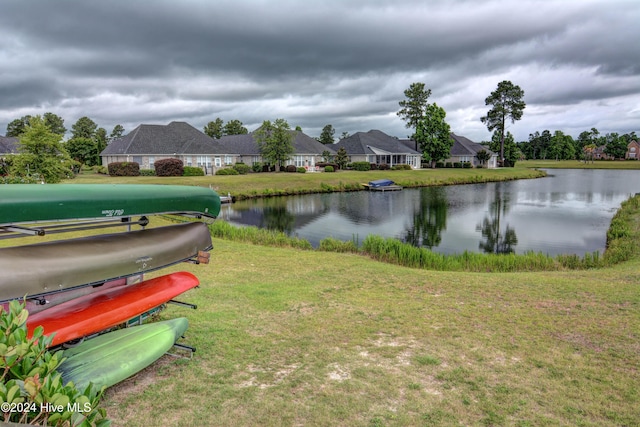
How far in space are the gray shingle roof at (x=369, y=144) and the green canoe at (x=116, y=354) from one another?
228 feet

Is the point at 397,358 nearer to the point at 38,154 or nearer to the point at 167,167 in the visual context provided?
the point at 38,154

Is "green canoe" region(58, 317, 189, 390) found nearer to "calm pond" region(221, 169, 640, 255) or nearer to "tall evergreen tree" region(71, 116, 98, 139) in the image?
"calm pond" region(221, 169, 640, 255)

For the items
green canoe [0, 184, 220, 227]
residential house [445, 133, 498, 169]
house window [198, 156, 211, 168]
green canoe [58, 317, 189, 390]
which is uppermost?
residential house [445, 133, 498, 169]

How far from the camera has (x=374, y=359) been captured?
5824 mm

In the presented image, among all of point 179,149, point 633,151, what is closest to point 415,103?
point 179,149

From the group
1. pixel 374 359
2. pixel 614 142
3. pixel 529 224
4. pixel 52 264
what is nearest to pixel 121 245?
pixel 52 264

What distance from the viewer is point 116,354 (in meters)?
4.98

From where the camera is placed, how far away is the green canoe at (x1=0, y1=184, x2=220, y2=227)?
4.21m

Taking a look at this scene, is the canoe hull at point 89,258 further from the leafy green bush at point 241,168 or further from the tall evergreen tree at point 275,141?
the tall evergreen tree at point 275,141

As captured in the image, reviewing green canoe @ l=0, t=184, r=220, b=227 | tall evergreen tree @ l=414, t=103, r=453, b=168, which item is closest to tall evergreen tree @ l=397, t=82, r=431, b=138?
tall evergreen tree @ l=414, t=103, r=453, b=168

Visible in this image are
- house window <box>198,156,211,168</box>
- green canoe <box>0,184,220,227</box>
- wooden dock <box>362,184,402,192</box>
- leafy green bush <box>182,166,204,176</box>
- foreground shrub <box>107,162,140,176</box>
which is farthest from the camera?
house window <box>198,156,211,168</box>

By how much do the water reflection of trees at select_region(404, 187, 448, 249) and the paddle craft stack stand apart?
1577 cm

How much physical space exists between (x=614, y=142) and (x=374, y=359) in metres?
160

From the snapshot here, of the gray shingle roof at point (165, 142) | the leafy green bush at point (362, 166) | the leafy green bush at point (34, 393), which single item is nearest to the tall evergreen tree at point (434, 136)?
the leafy green bush at point (362, 166)
